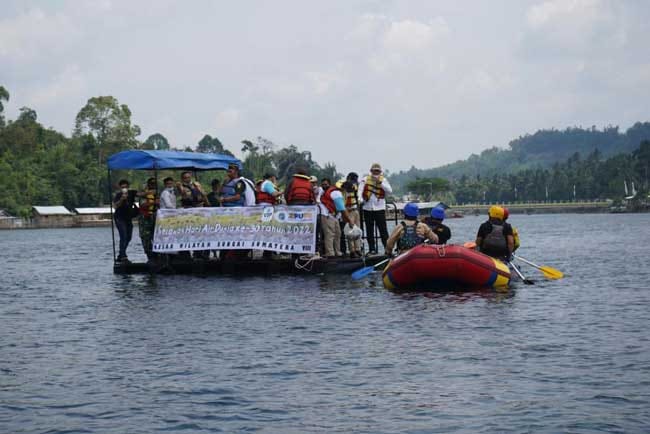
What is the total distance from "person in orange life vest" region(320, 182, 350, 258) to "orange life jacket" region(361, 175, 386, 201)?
0.75 metres

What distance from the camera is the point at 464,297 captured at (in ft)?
62.7

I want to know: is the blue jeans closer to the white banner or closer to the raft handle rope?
the white banner

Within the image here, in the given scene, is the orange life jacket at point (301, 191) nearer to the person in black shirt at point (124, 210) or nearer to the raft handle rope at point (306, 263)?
the raft handle rope at point (306, 263)

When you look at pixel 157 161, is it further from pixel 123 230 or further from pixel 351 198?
pixel 351 198

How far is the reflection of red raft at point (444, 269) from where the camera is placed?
64.0ft

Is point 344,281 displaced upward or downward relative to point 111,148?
downward

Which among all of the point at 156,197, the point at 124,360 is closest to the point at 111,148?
the point at 156,197

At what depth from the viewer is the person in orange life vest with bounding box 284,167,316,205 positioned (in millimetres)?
24559

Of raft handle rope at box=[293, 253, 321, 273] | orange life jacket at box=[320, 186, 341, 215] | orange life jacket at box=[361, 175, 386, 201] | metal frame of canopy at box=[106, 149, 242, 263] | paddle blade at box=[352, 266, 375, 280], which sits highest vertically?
metal frame of canopy at box=[106, 149, 242, 263]

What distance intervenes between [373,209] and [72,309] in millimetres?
8060

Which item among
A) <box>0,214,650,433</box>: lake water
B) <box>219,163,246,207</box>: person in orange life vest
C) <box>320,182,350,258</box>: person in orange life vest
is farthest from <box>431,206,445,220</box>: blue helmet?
<box>219,163,246,207</box>: person in orange life vest

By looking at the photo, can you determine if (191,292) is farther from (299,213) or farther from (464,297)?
(464,297)

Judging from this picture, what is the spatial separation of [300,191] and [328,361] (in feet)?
39.5

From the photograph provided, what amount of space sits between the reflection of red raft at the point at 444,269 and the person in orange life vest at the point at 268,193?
507 cm
